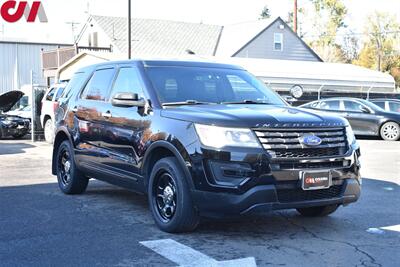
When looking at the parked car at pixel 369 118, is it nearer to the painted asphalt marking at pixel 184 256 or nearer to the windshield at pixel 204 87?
the windshield at pixel 204 87

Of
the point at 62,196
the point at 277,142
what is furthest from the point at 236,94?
the point at 62,196

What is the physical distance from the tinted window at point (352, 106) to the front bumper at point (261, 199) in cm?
1338

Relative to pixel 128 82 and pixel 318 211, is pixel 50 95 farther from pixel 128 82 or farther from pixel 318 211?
pixel 318 211

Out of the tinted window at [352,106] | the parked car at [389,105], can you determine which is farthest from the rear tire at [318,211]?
the parked car at [389,105]

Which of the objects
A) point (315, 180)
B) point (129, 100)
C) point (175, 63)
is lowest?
point (315, 180)

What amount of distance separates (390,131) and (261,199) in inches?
543

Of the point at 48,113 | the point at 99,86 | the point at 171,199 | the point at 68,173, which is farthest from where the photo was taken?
the point at 48,113

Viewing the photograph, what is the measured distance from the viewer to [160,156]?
19.8 feet

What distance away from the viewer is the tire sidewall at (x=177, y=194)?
5.51 m

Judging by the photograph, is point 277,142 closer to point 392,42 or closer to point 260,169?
point 260,169

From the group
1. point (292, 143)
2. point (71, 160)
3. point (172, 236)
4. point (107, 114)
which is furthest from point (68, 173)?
point (292, 143)

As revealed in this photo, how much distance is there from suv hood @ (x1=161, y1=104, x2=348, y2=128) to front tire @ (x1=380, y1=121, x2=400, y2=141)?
41.7ft

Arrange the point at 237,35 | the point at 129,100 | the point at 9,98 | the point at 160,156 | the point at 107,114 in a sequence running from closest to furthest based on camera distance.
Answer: the point at 160,156 < the point at 129,100 < the point at 107,114 < the point at 9,98 < the point at 237,35

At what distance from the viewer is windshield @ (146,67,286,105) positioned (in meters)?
6.33
